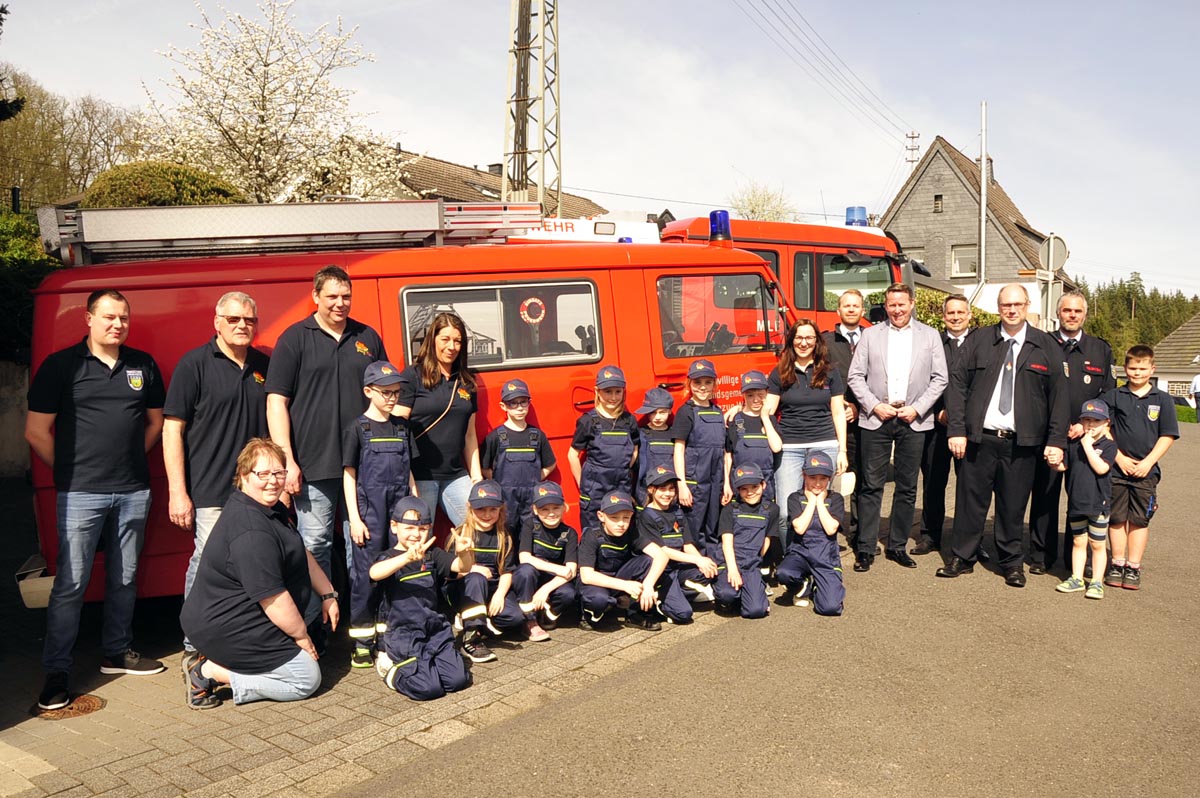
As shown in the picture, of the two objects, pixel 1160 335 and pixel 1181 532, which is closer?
pixel 1181 532

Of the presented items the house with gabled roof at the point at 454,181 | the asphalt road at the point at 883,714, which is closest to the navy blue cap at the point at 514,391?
the asphalt road at the point at 883,714

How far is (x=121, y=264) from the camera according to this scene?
5.65m

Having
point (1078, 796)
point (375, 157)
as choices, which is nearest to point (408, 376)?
point (1078, 796)

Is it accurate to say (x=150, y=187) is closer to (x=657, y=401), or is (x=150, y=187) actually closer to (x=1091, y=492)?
(x=657, y=401)

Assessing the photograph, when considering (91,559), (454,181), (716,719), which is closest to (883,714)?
(716,719)

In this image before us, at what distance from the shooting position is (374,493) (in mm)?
5074

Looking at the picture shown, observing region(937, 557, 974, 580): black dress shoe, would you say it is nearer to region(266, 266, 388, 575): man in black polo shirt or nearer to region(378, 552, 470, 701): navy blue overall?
region(378, 552, 470, 701): navy blue overall

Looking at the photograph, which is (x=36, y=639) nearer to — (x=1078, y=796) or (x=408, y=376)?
(x=408, y=376)

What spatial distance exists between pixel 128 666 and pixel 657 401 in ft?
11.4

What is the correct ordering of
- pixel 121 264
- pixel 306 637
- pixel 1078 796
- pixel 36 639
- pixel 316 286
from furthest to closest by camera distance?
pixel 36 639, pixel 121 264, pixel 316 286, pixel 306 637, pixel 1078 796

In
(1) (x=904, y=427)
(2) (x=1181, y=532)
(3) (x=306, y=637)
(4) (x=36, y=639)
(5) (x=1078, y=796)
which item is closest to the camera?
(5) (x=1078, y=796)

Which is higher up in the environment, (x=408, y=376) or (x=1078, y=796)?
(x=408, y=376)

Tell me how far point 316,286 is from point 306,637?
1.88 metres

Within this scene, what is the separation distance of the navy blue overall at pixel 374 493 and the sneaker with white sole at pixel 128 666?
1250 millimetres
